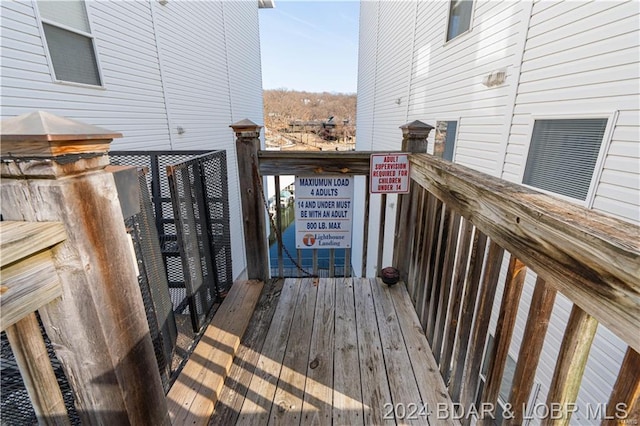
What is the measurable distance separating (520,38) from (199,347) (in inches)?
188

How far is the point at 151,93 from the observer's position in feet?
18.4

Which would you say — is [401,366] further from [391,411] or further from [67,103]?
[67,103]

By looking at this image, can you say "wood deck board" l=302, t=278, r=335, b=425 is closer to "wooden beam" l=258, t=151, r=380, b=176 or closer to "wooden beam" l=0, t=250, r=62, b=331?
"wooden beam" l=258, t=151, r=380, b=176

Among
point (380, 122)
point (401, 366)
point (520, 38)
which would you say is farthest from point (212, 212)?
point (380, 122)

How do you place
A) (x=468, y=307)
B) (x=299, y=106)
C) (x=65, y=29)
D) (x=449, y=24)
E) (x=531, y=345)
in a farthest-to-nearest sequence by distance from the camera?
1. (x=299, y=106)
2. (x=449, y=24)
3. (x=65, y=29)
4. (x=468, y=307)
5. (x=531, y=345)

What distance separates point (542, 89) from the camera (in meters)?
3.25

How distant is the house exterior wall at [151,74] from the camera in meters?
3.43

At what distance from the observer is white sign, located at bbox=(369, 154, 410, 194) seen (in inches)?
84.0

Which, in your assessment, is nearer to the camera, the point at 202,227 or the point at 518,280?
the point at 518,280

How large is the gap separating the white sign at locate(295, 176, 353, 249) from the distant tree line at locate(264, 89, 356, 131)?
2857 cm

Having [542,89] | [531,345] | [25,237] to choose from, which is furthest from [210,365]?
[542,89]

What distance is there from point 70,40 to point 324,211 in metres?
4.70

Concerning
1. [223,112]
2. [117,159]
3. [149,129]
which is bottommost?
[117,159]

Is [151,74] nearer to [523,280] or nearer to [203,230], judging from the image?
[203,230]
